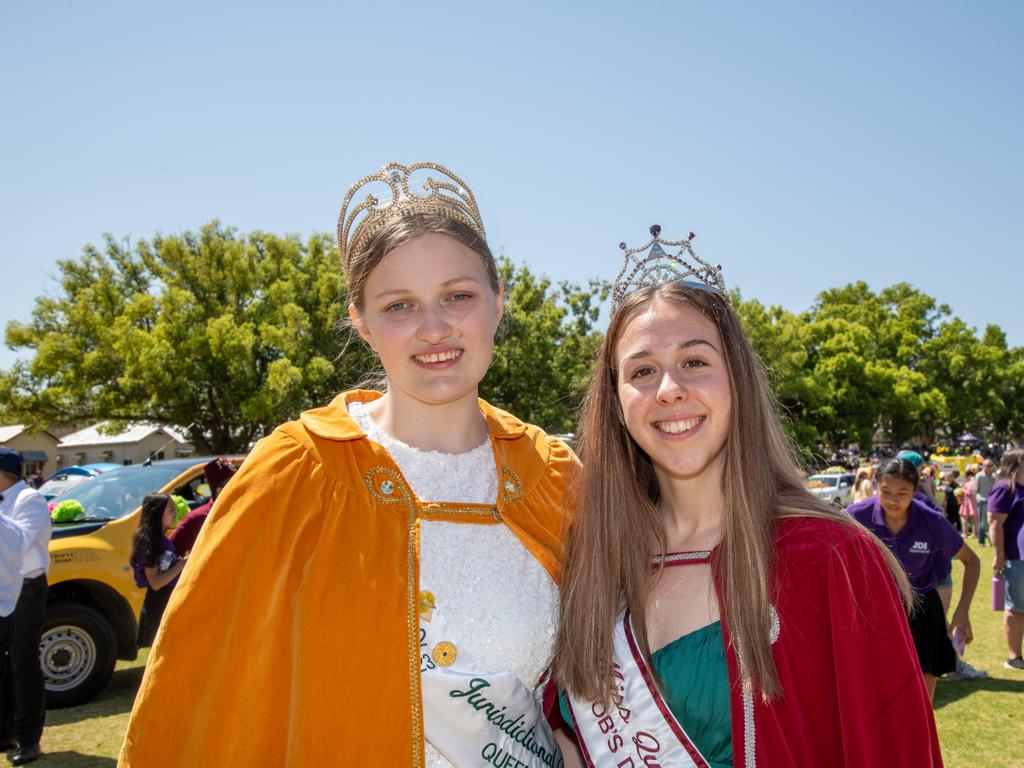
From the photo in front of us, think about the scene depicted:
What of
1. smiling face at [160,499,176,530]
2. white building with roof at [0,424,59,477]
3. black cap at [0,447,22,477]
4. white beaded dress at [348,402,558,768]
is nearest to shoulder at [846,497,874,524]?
white beaded dress at [348,402,558,768]

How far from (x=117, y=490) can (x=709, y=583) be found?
6.56 meters

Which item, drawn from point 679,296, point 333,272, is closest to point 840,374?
point 333,272

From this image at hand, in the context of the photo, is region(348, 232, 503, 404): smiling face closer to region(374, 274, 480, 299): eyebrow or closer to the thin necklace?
region(374, 274, 480, 299): eyebrow

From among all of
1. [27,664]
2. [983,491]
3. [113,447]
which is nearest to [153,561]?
[27,664]

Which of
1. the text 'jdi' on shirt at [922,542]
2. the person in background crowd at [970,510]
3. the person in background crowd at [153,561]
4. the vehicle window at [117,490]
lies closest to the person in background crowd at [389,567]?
the text 'jdi' on shirt at [922,542]

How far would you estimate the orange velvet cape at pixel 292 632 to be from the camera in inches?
67.2

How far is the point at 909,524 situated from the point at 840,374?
37.3 metres

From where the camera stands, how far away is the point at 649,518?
216 centimetres

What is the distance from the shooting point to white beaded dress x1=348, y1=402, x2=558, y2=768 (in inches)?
77.4

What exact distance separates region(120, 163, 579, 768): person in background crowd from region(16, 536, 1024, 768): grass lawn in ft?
13.4

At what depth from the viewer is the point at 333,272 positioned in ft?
71.3

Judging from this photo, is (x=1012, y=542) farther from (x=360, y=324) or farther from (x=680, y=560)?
(x=360, y=324)

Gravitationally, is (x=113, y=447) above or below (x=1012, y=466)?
above

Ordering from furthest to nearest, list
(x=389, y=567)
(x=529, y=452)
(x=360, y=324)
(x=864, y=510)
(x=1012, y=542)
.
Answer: (x=1012, y=542)
(x=864, y=510)
(x=529, y=452)
(x=360, y=324)
(x=389, y=567)
